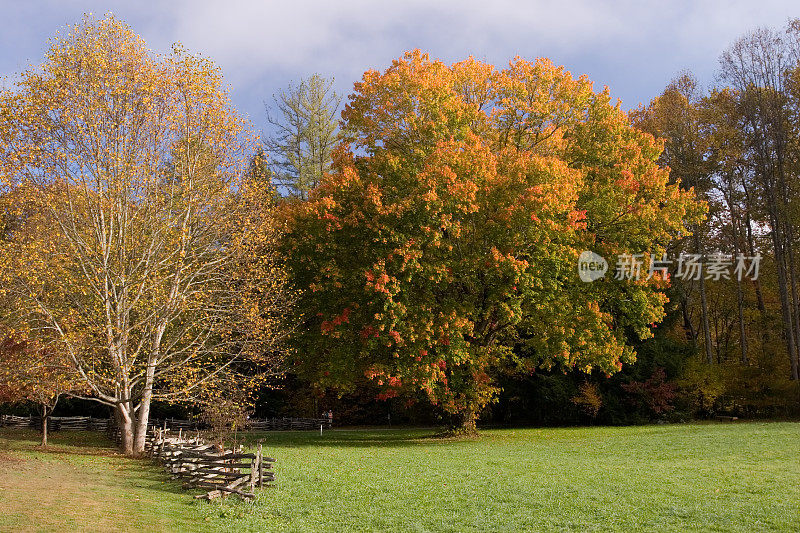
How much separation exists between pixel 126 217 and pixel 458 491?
47.3 feet

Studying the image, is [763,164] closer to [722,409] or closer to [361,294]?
[722,409]

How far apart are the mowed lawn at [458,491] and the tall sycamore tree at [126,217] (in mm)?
3964

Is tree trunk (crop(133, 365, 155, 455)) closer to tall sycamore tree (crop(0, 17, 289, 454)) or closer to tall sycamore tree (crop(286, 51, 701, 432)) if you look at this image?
tall sycamore tree (crop(0, 17, 289, 454))

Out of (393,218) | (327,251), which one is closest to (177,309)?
(327,251)

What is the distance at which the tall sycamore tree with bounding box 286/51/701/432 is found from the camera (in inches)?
930

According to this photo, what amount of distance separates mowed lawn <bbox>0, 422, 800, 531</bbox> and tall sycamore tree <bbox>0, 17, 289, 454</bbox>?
3.96 meters

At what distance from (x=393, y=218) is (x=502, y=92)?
27.4ft

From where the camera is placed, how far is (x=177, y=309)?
24.0 metres

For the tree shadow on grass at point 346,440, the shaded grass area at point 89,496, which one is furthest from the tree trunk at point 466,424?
the shaded grass area at point 89,496

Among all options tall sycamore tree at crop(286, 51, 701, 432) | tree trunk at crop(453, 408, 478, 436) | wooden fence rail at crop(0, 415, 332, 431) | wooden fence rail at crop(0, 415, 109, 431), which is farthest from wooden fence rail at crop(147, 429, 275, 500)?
wooden fence rail at crop(0, 415, 109, 431)

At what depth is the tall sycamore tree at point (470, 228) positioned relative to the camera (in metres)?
23.6

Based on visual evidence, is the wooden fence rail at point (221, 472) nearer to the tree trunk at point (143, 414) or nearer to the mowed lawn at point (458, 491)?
the mowed lawn at point (458, 491)

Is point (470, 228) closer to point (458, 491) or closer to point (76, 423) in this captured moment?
point (458, 491)

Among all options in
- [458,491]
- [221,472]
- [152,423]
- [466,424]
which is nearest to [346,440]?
[466,424]
